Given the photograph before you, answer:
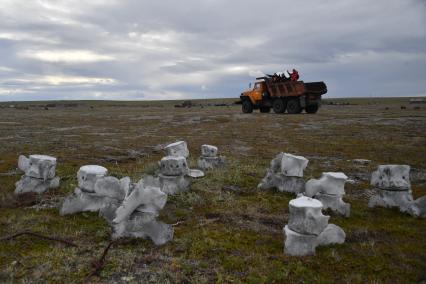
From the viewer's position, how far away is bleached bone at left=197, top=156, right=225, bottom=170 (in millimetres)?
9711

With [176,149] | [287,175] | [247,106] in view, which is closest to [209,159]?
[176,149]

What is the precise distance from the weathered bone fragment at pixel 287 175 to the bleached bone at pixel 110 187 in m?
3.07

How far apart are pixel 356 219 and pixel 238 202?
6.52 feet

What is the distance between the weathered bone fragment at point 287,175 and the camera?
7305 mm

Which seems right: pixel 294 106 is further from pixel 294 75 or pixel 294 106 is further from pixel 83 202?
pixel 83 202

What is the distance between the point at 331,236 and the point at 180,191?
10.5ft

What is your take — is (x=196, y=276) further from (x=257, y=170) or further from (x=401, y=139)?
(x=401, y=139)

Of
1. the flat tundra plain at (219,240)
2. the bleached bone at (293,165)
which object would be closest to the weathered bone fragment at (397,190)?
the flat tundra plain at (219,240)

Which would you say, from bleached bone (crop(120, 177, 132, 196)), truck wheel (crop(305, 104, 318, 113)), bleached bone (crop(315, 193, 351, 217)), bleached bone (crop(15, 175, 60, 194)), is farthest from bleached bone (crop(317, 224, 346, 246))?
truck wheel (crop(305, 104, 318, 113))

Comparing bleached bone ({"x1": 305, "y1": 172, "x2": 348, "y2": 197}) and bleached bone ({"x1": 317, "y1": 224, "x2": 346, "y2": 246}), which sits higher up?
bleached bone ({"x1": 305, "y1": 172, "x2": 348, "y2": 197})

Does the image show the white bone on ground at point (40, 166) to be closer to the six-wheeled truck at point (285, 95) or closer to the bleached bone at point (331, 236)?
the bleached bone at point (331, 236)

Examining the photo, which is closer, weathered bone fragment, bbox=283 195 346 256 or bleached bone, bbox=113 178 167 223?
weathered bone fragment, bbox=283 195 346 256

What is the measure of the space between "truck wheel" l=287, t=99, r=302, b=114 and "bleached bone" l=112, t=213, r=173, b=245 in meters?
26.4

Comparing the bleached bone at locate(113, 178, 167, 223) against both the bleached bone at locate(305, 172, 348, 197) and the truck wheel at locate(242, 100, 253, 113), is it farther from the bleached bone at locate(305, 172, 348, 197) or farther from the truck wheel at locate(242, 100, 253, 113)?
the truck wheel at locate(242, 100, 253, 113)
